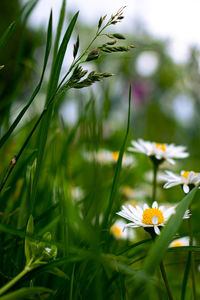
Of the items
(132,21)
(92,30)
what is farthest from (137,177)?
(92,30)

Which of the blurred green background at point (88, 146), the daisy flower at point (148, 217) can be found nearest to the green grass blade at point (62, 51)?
the blurred green background at point (88, 146)

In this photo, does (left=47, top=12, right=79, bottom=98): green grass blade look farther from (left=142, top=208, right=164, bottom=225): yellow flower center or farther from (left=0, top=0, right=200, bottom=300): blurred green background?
(left=142, top=208, right=164, bottom=225): yellow flower center

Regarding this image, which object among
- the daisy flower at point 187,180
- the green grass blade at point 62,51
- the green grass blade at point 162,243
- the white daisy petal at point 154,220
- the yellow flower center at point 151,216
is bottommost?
the green grass blade at point 162,243

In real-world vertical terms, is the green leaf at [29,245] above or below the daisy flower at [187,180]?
below

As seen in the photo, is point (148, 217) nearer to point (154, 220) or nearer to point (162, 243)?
point (154, 220)

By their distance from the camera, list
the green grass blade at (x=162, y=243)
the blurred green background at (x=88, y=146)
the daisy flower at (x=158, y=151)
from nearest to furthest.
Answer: the green grass blade at (x=162, y=243) → the blurred green background at (x=88, y=146) → the daisy flower at (x=158, y=151)

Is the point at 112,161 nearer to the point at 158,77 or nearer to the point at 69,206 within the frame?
the point at 69,206

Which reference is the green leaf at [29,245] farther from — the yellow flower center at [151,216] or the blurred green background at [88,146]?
the yellow flower center at [151,216]

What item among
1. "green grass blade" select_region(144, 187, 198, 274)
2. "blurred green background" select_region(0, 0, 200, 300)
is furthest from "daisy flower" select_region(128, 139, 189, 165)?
"green grass blade" select_region(144, 187, 198, 274)
